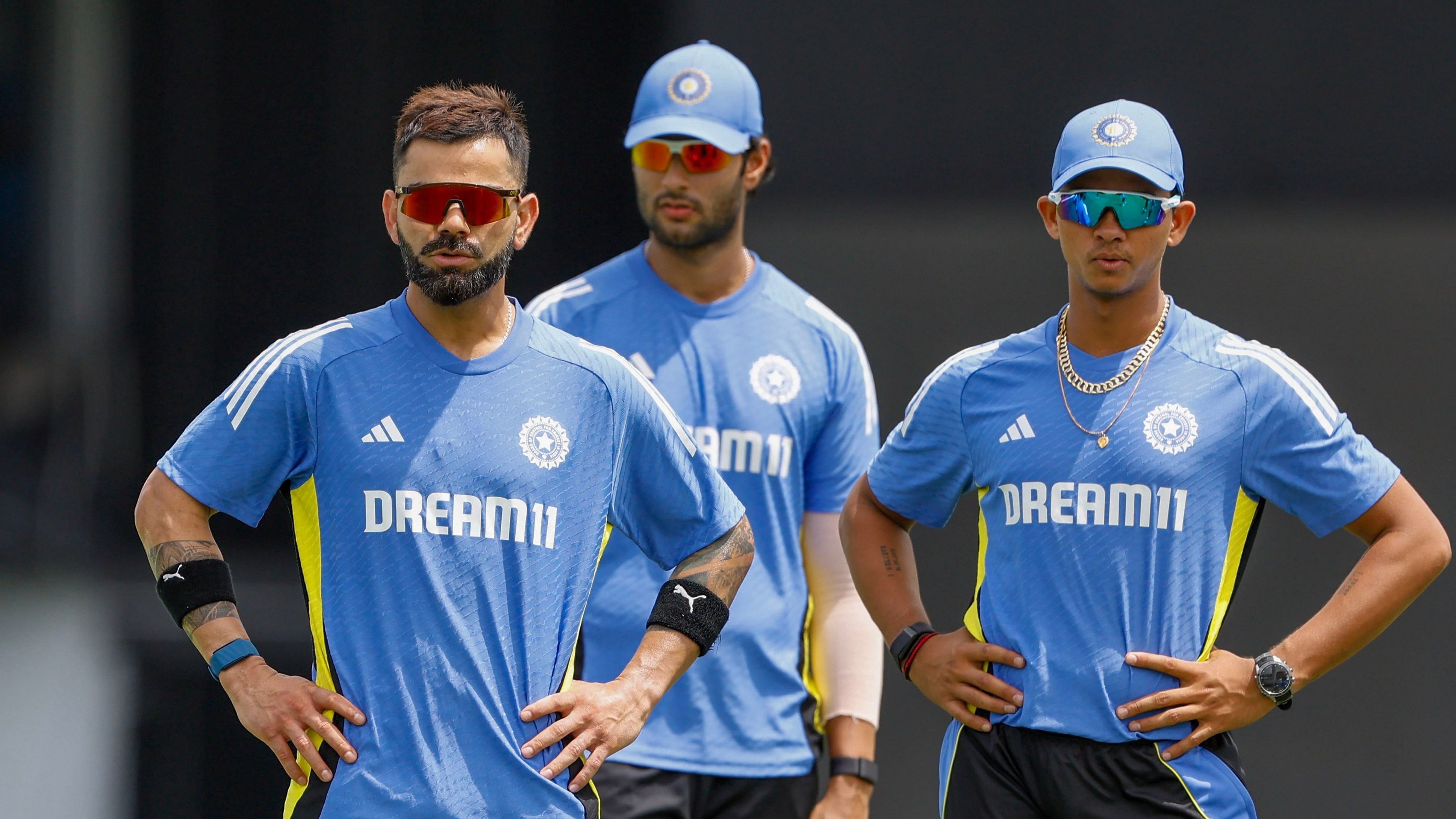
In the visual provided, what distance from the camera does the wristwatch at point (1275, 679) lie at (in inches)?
120

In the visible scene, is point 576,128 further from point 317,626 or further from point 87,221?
point 317,626

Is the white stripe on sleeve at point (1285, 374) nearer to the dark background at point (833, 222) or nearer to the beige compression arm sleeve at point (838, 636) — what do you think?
the beige compression arm sleeve at point (838, 636)

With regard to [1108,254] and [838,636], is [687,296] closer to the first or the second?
[838,636]

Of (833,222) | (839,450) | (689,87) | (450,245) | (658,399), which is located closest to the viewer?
(450,245)

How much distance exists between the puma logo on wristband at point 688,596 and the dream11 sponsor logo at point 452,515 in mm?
319

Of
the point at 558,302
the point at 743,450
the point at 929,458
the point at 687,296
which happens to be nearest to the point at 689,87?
the point at 687,296

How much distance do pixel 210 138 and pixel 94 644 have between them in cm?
201

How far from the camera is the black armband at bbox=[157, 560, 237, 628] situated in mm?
2770

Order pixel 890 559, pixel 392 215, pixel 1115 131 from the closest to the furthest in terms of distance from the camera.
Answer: pixel 392 215 → pixel 1115 131 → pixel 890 559

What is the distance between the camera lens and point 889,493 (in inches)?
139

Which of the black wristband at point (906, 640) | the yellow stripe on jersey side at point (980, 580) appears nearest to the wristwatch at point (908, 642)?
the black wristband at point (906, 640)

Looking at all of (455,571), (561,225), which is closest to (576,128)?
(561,225)

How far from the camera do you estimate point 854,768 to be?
A: 3.97 meters

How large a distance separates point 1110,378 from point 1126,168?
41cm
